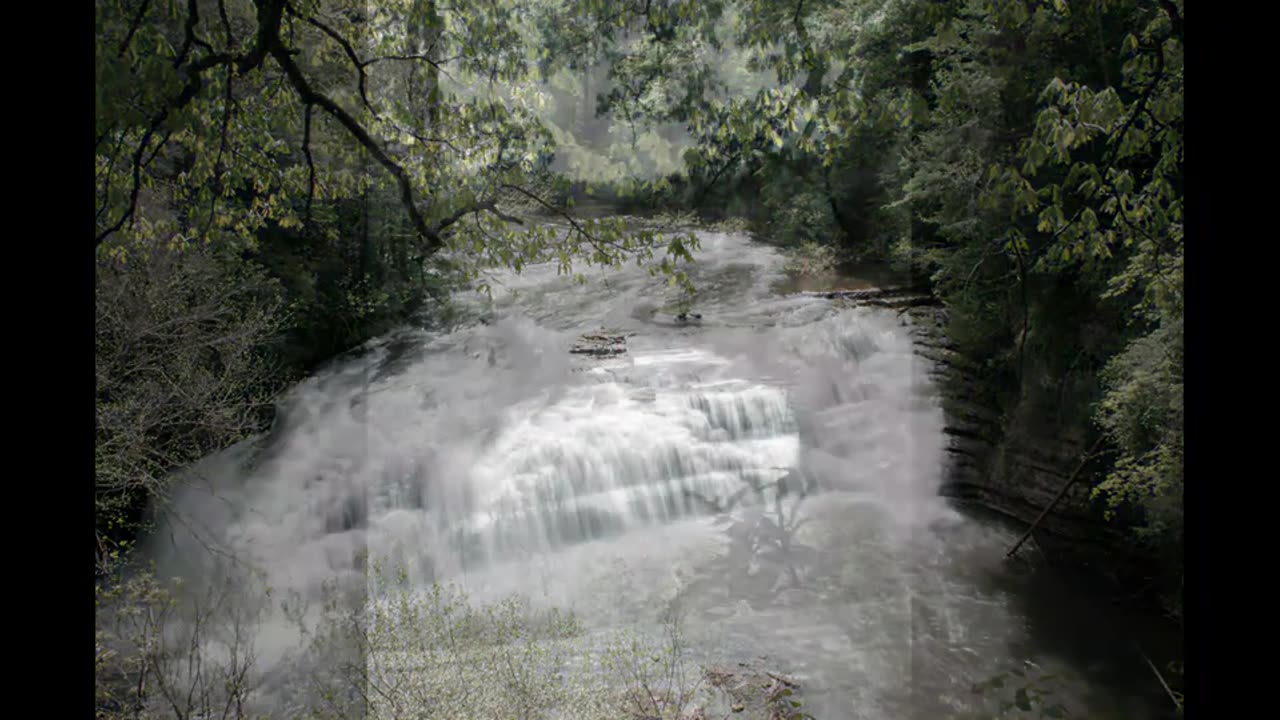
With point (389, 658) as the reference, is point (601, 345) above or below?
above

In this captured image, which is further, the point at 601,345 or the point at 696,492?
the point at 601,345

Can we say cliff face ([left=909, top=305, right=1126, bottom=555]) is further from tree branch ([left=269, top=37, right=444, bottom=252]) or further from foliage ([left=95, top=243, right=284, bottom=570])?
foliage ([left=95, top=243, right=284, bottom=570])

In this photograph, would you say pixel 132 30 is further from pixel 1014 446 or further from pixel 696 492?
pixel 1014 446

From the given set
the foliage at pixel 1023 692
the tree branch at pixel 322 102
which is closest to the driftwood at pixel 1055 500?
the foliage at pixel 1023 692

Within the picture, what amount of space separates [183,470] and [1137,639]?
128 inches

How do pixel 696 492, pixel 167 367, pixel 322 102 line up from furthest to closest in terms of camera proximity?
pixel 696 492
pixel 167 367
pixel 322 102

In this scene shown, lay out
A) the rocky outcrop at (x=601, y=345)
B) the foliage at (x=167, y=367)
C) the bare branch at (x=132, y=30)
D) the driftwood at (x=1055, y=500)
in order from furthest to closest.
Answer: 1. the rocky outcrop at (x=601, y=345)
2. the driftwood at (x=1055, y=500)
3. the foliage at (x=167, y=367)
4. the bare branch at (x=132, y=30)

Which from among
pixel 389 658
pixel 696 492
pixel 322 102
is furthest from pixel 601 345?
pixel 322 102

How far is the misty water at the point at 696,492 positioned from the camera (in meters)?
2.64

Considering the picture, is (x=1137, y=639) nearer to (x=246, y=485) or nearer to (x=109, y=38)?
(x=246, y=485)

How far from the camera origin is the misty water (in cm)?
264

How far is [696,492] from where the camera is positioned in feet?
10.4

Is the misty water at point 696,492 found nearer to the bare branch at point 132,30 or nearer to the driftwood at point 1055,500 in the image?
the driftwood at point 1055,500

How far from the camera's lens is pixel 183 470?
2611mm
